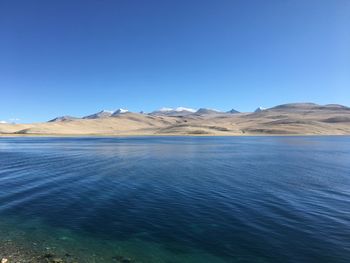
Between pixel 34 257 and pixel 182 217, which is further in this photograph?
pixel 182 217

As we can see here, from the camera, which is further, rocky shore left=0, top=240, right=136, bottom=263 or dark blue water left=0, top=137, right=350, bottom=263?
dark blue water left=0, top=137, right=350, bottom=263

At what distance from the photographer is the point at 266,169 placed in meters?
50.8

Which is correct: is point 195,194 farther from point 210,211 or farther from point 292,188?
point 292,188

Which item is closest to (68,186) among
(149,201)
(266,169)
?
(149,201)

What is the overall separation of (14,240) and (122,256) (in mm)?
7269

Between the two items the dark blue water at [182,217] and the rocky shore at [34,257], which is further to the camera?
the dark blue water at [182,217]

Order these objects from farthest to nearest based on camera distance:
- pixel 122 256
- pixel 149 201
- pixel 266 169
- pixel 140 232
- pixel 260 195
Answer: pixel 266 169, pixel 260 195, pixel 149 201, pixel 140 232, pixel 122 256

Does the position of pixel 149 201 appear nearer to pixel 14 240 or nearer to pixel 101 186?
pixel 101 186

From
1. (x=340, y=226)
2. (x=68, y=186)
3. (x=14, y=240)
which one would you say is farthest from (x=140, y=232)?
(x=68, y=186)

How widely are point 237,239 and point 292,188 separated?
18.2 metres

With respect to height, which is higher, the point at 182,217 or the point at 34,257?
the point at 182,217

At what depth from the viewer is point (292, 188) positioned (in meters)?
34.6

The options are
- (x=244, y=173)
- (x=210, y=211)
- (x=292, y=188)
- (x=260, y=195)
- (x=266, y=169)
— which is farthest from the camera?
(x=266, y=169)

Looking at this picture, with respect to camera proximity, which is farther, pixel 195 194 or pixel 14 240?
pixel 195 194
